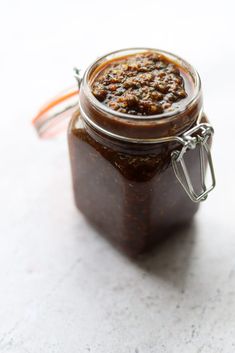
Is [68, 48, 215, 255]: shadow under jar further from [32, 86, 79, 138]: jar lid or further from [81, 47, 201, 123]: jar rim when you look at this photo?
[32, 86, 79, 138]: jar lid

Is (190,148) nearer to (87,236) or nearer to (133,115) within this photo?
(133,115)

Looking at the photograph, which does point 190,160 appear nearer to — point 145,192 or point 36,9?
point 145,192

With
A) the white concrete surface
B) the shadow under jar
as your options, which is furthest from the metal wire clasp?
the white concrete surface

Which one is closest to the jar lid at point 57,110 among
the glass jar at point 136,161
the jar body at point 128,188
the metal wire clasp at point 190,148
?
the glass jar at point 136,161

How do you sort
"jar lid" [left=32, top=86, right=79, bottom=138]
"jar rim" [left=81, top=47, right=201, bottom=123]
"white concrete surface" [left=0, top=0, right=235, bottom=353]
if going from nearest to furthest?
"jar rim" [left=81, top=47, right=201, bottom=123], "white concrete surface" [left=0, top=0, right=235, bottom=353], "jar lid" [left=32, top=86, right=79, bottom=138]

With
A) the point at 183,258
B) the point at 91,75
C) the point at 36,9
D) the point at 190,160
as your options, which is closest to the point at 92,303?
the point at 183,258

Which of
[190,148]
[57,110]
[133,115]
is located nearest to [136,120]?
[133,115]

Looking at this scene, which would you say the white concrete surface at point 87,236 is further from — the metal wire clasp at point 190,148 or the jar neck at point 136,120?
the jar neck at point 136,120
